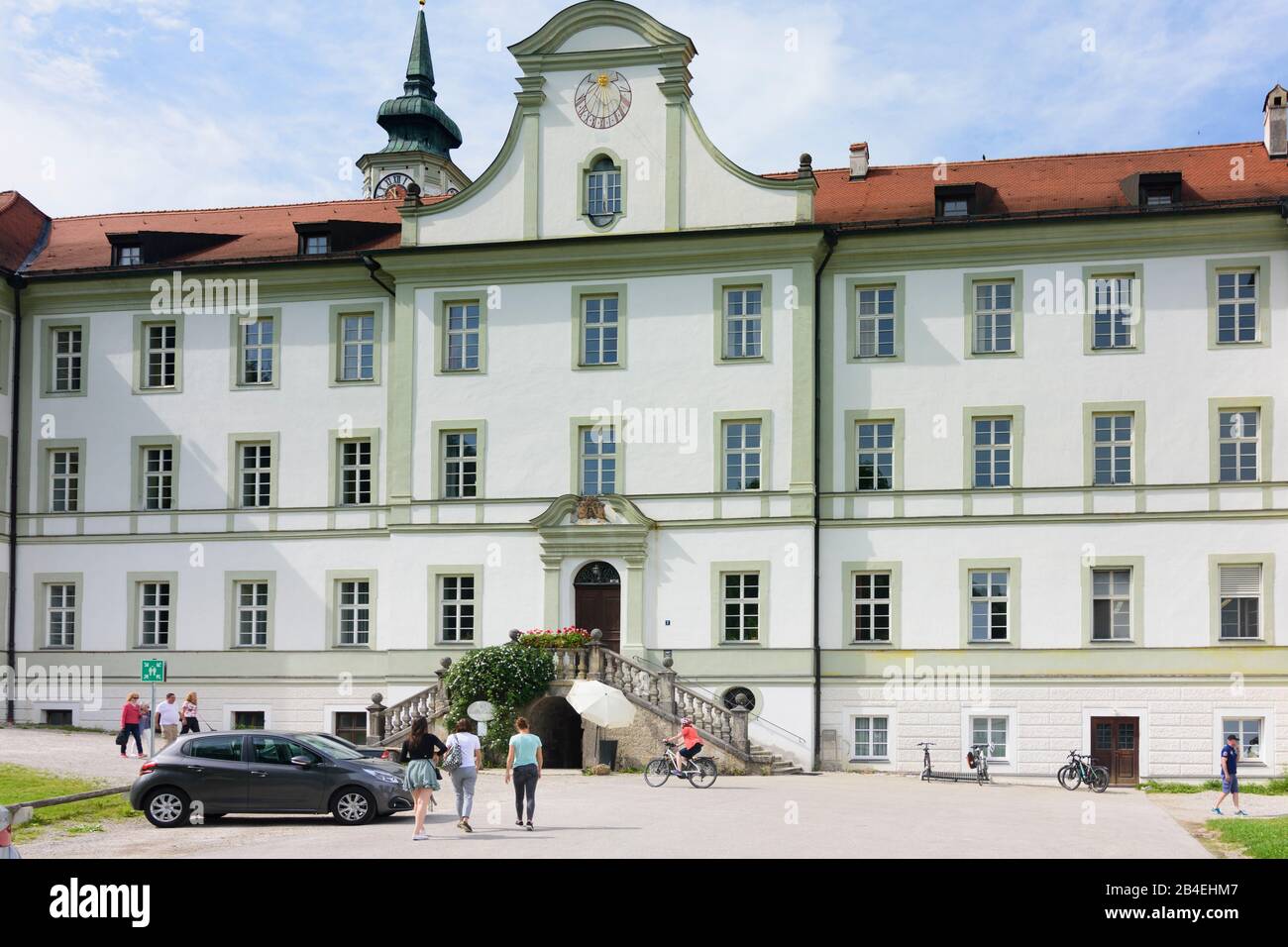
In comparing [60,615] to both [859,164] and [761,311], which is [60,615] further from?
[859,164]

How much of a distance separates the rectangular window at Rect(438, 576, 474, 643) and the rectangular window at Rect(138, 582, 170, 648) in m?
7.73

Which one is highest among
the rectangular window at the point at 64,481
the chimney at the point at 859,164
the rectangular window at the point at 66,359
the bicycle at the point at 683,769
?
the chimney at the point at 859,164

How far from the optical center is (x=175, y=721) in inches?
1371

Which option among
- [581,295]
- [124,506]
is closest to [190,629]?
[124,506]

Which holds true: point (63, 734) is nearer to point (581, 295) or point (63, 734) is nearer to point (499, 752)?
point (499, 752)

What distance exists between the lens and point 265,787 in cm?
2408

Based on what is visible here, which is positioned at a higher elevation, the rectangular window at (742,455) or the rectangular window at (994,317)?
the rectangular window at (994,317)

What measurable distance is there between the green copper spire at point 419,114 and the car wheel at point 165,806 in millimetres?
62804

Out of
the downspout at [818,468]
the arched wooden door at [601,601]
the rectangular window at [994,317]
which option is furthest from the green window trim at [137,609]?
the rectangular window at [994,317]

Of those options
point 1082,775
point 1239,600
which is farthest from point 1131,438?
point 1082,775

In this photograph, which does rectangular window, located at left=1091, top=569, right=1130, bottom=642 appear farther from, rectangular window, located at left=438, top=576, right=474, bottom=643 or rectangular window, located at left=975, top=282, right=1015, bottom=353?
rectangular window, located at left=438, top=576, right=474, bottom=643

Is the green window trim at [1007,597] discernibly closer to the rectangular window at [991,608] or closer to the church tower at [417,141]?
the rectangular window at [991,608]

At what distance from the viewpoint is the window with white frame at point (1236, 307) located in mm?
36750
